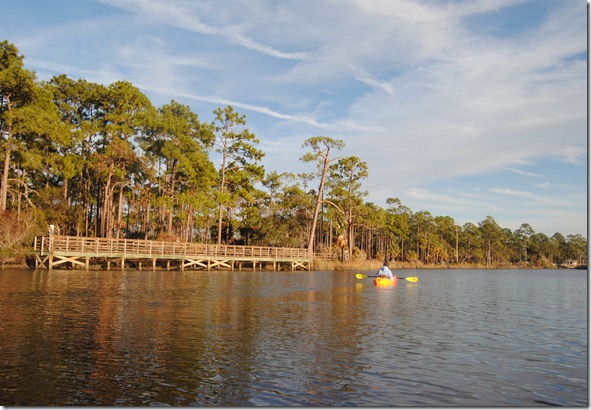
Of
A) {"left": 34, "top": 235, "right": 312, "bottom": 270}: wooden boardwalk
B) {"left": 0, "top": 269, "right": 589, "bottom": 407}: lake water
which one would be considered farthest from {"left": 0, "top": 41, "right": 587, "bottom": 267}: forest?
{"left": 0, "top": 269, "right": 589, "bottom": 407}: lake water

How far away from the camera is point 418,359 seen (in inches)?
405

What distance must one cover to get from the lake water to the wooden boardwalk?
1834cm

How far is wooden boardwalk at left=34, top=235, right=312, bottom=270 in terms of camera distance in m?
36.1

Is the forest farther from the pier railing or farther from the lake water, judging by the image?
the lake water

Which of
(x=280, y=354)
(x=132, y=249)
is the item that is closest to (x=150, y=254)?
(x=132, y=249)

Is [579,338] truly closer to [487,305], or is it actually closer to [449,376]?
[449,376]

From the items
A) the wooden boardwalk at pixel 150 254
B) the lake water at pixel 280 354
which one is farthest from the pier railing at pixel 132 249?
the lake water at pixel 280 354

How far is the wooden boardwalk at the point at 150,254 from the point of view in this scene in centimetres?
3606

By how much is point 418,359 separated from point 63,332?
8.64 m

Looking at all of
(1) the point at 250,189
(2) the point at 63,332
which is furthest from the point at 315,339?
(1) the point at 250,189

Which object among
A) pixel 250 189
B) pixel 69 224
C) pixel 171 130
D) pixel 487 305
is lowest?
pixel 487 305

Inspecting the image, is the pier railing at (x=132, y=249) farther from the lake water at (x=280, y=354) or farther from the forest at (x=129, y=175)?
the lake water at (x=280, y=354)

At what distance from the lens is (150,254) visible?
4041cm

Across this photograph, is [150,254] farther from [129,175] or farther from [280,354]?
[280,354]
